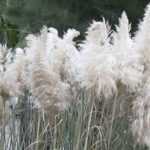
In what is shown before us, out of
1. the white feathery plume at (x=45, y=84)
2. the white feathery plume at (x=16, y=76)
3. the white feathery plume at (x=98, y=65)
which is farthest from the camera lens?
the white feathery plume at (x=16, y=76)

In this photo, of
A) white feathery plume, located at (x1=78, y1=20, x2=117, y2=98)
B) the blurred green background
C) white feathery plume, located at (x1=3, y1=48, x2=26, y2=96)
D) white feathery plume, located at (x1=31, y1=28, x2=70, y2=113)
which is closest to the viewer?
white feathery plume, located at (x1=78, y1=20, x2=117, y2=98)

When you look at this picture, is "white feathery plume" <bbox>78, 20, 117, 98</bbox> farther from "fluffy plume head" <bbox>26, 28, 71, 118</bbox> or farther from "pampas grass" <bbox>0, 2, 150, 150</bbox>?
"fluffy plume head" <bbox>26, 28, 71, 118</bbox>

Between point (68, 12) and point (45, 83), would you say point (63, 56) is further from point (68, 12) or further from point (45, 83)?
point (68, 12)

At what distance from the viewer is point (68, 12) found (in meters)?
5.39

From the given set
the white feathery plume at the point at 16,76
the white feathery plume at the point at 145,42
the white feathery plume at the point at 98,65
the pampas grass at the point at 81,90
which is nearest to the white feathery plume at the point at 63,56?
the pampas grass at the point at 81,90

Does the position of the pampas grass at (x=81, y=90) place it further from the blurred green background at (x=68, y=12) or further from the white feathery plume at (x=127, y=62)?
the blurred green background at (x=68, y=12)

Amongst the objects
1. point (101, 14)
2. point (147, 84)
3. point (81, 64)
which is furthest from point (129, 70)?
point (101, 14)

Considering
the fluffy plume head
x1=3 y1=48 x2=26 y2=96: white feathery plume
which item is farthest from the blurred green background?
the fluffy plume head

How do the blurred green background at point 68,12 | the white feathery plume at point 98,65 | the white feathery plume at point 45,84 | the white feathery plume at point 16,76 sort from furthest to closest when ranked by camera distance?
the blurred green background at point 68,12 < the white feathery plume at point 16,76 < the white feathery plume at point 45,84 < the white feathery plume at point 98,65

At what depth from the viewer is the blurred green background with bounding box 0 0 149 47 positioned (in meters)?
5.12

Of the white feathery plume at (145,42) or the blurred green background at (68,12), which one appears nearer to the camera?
the white feathery plume at (145,42)

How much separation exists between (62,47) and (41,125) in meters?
0.55

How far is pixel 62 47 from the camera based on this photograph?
268cm

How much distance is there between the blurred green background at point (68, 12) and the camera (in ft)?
16.8
